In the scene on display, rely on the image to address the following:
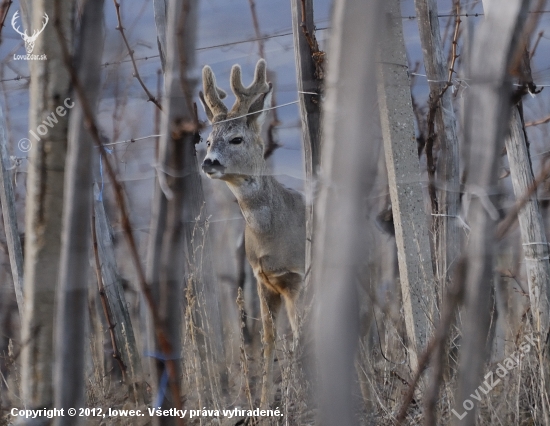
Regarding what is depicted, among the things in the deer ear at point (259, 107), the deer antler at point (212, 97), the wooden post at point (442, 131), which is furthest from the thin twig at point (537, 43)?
the deer antler at point (212, 97)

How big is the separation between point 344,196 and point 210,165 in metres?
2.53

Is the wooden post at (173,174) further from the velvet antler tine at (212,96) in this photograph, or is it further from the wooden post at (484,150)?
the velvet antler tine at (212,96)

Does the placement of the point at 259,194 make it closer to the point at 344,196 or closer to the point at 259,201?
the point at 259,201

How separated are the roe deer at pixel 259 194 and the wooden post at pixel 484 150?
2.35 meters

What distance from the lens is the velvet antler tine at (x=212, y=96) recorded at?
121 inches

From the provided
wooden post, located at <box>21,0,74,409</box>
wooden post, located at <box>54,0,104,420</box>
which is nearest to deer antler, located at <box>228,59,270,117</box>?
wooden post, located at <box>21,0,74,409</box>

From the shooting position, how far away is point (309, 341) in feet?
7.66

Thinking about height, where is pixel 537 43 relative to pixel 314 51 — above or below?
above

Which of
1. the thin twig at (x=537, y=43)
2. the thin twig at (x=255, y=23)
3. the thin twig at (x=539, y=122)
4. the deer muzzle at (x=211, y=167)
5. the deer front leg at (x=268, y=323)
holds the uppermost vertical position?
the thin twig at (x=255, y=23)

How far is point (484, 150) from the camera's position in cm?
58

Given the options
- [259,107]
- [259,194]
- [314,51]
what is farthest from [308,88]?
[259,194]

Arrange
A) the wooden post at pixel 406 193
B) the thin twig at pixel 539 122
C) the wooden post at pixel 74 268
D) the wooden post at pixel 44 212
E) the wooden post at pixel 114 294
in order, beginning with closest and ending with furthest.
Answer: the wooden post at pixel 74 268
the wooden post at pixel 44 212
the wooden post at pixel 406 193
the thin twig at pixel 539 122
the wooden post at pixel 114 294

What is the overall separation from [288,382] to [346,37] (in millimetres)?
1933

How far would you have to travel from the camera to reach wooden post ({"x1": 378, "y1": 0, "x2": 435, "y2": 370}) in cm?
238
